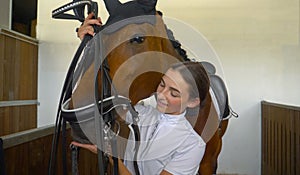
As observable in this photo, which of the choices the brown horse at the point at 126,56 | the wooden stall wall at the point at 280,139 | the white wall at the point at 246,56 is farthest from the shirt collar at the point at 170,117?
the white wall at the point at 246,56

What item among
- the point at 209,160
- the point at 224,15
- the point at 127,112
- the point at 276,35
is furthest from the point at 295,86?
the point at 127,112

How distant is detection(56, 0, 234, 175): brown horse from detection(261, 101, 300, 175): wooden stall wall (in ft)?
8.28

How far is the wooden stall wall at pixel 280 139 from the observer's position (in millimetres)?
3154

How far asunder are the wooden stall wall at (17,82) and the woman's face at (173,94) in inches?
119

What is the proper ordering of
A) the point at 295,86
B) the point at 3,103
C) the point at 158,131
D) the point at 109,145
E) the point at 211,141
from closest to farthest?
the point at 109,145, the point at 158,131, the point at 211,141, the point at 3,103, the point at 295,86

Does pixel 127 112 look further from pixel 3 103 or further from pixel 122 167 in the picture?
pixel 3 103

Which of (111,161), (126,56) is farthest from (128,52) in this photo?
(111,161)

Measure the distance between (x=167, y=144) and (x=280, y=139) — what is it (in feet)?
9.64

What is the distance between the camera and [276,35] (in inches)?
182

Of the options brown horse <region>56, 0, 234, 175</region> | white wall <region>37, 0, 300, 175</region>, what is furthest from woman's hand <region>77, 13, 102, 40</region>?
white wall <region>37, 0, 300, 175</region>

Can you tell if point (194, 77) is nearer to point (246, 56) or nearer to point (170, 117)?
point (170, 117)

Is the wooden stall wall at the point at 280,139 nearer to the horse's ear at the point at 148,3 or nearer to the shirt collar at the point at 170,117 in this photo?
the shirt collar at the point at 170,117

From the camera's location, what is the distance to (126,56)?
29.4 inches

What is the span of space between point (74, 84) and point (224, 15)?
4.18 metres
